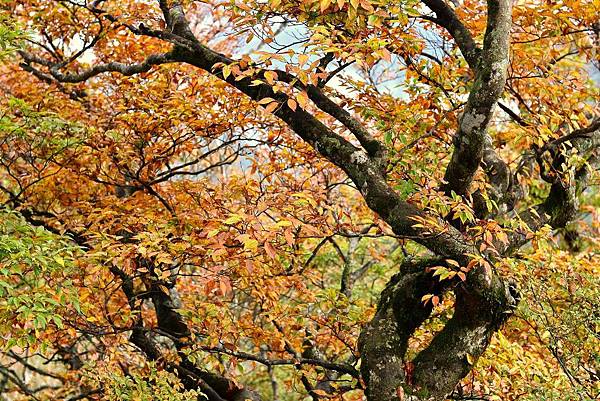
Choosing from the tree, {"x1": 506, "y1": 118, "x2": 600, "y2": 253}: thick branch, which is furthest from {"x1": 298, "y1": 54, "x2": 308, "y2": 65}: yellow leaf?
{"x1": 506, "y1": 118, "x2": 600, "y2": 253}: thick branch

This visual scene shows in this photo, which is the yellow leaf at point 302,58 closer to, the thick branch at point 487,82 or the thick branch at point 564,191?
the thick branch at point 487,82

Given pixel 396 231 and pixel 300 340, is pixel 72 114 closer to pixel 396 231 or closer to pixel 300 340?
pixel 300 340

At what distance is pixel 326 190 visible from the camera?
5512mm

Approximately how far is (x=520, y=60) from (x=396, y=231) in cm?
209

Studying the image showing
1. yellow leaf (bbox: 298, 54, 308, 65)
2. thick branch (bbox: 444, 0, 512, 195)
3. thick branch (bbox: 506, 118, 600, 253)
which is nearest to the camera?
yellow leaf (bbox: 298, 54, 308, 65)

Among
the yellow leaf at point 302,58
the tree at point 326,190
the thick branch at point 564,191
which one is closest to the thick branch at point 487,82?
the tree at point 326,190

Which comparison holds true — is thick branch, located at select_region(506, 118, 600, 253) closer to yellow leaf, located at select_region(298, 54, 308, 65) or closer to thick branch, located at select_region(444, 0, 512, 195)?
thick branch, located at select_region(444, 0, 512, 195)

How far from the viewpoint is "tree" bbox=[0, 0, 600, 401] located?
12.4 feet

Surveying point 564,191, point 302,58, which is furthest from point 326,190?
point 302,58

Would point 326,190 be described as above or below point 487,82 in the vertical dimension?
above

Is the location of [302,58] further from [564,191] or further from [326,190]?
[564,191]

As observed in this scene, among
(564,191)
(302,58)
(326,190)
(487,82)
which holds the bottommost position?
(564,191)

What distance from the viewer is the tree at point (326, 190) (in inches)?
149

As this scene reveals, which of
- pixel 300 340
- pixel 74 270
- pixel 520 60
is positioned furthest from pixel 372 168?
pixel 300 340
